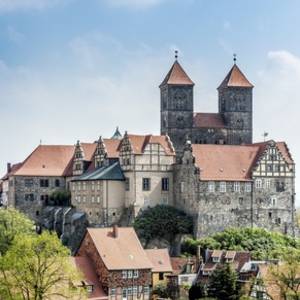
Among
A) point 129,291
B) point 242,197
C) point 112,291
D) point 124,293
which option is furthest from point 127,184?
point 112,291

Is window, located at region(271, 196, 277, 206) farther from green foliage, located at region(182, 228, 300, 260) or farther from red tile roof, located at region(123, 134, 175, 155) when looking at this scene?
red tile roof, located at region(123, 134, 175, 155)

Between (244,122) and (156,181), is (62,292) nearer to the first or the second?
(156,181)

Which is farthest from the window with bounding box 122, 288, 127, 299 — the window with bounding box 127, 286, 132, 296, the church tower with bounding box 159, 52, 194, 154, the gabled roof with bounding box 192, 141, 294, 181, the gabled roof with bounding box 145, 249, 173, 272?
the church tower with bounding box 159, 52, 194, 154

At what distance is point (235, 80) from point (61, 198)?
26552mm

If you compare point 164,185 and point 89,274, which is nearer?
point 89,274

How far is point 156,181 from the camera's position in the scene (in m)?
114

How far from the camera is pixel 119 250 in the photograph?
92188 mm

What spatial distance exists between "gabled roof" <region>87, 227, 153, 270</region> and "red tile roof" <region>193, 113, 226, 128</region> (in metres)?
36.4

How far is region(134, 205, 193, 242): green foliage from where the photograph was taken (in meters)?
110

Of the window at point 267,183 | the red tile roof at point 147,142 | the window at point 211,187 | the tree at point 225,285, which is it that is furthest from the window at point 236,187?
the tree at point 225,285

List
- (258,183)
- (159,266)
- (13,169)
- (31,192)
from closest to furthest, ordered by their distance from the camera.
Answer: (159,266)
(258,183)
(31,192)
(13,169)

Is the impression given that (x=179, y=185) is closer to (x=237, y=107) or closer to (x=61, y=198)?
(x=61, y=198)

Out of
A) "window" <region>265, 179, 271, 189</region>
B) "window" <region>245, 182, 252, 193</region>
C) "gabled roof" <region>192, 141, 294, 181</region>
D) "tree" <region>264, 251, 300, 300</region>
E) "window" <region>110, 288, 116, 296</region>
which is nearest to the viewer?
"tree" <region>264, 251, 300, 300</region>

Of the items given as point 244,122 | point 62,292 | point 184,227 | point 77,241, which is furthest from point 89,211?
point 62,292
